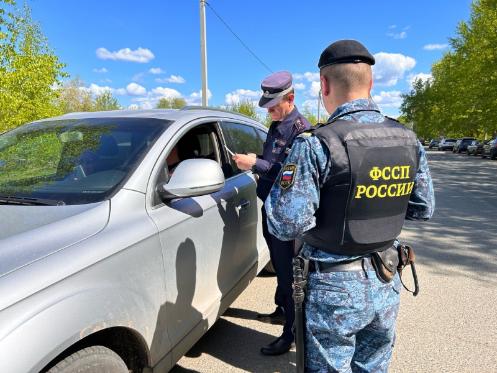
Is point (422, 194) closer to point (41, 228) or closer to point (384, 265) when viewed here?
point (384, 265)

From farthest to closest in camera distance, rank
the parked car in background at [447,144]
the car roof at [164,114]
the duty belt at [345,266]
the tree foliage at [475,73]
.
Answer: the parked car in background at [447,144] < the tree foliage at [475,73] < the car roof at [164,114] < the duty belt at [345,266]

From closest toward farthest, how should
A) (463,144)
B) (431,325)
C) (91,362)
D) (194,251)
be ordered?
1. (91,362)
2. (194,251)
3. (431,325)
4. (463,144)

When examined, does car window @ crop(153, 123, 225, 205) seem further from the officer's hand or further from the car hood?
the car hood

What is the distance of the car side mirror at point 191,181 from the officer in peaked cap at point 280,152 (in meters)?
0.76

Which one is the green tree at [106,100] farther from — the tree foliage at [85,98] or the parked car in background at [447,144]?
the parked car in background at [447,144]

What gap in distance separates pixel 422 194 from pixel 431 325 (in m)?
1.98

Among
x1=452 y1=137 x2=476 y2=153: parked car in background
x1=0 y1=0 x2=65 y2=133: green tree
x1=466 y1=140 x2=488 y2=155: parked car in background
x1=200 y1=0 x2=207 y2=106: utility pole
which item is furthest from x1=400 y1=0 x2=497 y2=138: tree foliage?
x1=0 y1=0 x2=65 y2=133: green tree

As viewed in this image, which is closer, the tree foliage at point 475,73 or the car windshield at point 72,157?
the car windshield at point 72,157

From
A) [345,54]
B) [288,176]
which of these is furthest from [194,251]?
[345,54]

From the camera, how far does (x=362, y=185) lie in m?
1.53

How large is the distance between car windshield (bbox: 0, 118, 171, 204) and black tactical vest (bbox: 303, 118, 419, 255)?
3.47ft

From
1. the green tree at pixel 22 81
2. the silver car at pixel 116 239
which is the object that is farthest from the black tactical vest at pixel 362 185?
the green tree at pixel 22 81

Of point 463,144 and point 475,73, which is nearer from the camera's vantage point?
point 475,73

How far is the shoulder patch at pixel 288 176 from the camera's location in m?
1.54
